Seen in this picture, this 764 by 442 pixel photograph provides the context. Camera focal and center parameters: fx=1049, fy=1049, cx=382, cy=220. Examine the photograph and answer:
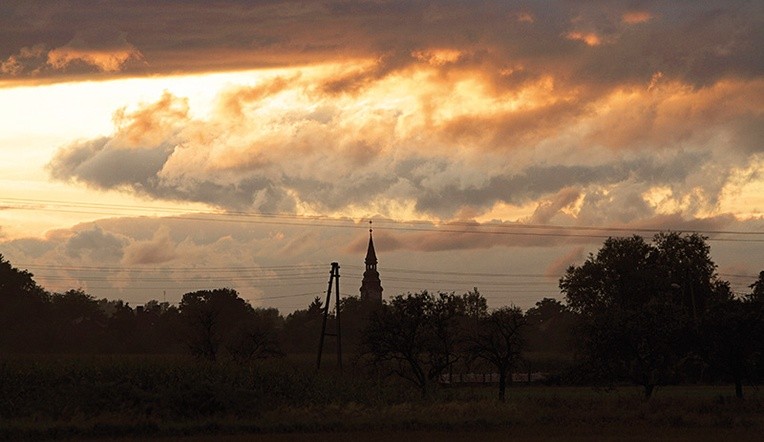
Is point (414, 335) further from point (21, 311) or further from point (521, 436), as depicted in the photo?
point (21, 311)

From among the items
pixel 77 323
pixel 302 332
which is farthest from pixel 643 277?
pixel 77 323

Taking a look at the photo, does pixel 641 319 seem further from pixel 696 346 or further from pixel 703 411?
pixel 703 411

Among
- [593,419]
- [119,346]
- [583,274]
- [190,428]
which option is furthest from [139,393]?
[583,274]

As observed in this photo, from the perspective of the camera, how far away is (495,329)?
274 ft

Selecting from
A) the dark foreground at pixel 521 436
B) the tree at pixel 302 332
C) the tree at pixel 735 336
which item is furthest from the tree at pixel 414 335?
the tree at pixel 302 332

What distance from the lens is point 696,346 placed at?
80000 mm

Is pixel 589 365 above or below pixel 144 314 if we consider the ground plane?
below

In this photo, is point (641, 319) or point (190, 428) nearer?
point (190, 428)

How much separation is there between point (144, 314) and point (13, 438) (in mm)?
120380

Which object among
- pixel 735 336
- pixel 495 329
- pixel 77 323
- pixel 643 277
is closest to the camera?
pixel 735 336

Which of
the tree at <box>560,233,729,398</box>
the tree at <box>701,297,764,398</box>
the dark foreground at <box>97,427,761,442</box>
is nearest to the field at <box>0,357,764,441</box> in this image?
the dark foreground at <box>97,427,761,442</box>

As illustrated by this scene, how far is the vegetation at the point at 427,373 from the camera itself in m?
55.0

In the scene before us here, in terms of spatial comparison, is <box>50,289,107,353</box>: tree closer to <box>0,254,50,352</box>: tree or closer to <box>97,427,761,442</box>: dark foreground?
<box>0,254,50,352</box>: tree

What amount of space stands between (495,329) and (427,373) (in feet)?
24.9
